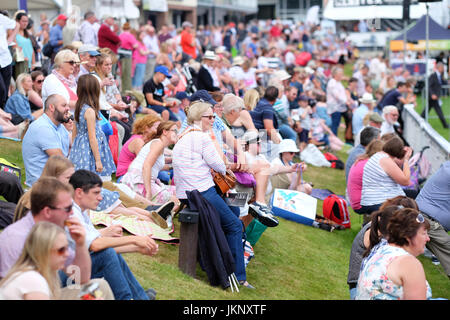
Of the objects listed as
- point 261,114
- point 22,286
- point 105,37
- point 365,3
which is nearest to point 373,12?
point 365,3

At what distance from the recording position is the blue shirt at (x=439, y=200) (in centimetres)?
862

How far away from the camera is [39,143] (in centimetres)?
768

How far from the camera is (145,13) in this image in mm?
37750

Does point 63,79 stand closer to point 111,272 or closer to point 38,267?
point 111,272

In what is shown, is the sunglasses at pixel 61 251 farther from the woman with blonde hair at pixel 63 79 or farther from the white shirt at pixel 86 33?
the white shirt at pixel 86 33

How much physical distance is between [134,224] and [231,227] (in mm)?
1063

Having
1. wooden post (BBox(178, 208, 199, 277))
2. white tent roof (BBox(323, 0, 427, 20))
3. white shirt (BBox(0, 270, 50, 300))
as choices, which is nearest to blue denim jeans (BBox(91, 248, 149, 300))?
white shirt (BBox(0, 270, 50, 300))

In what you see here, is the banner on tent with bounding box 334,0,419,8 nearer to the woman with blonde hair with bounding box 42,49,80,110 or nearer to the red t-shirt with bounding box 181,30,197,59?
the red t-shirt with bounding box 181,30,197,59

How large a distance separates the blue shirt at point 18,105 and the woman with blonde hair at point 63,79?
207 centimetres

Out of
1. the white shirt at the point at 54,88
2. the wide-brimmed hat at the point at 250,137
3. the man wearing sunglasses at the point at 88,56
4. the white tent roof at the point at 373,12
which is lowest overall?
the wide-brimmed hat at the point at 250,137

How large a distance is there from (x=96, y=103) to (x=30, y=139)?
1013mm

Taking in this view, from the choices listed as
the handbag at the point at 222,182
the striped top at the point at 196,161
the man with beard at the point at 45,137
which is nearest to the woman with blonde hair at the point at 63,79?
the man with beard at the point at 45,137
